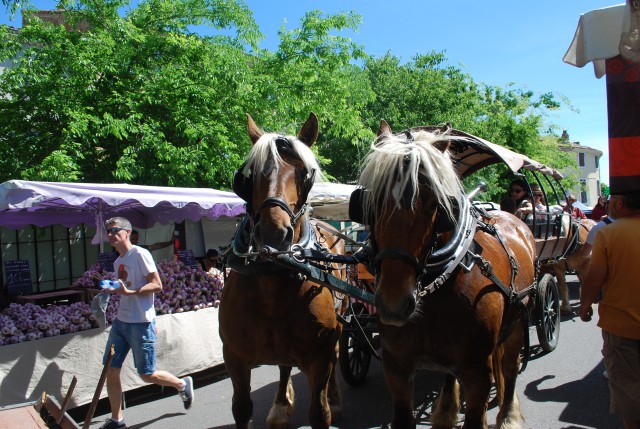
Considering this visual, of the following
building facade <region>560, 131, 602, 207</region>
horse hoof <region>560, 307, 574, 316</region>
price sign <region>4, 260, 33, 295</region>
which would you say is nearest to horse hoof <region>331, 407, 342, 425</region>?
price sign <region>4, 260, 33, 295</region>

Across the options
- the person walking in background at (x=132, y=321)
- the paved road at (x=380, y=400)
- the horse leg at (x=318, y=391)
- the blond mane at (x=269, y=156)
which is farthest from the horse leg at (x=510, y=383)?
the person walking in background at (x=132, y=321)

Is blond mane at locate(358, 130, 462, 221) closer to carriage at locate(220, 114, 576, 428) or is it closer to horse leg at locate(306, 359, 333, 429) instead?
carriage at locate(220, 114, 576, 428)

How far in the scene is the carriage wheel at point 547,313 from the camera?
5.64 metres

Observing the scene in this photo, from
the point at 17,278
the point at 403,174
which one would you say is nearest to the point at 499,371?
the point at 403,174

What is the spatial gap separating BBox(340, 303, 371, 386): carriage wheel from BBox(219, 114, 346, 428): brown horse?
180 centimetres

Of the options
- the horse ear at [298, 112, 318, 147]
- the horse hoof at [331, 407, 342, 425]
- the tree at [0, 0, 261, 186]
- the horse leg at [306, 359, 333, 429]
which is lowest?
the horse hoof at [331, 407, 342, 425]

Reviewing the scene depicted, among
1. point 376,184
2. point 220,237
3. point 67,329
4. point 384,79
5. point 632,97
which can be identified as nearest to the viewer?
point 376,184

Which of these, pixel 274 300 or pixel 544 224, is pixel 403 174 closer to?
pixel 274 300

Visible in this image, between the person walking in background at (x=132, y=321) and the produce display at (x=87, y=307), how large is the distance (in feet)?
2.41

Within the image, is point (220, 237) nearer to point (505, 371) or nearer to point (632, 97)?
point (505, 371)

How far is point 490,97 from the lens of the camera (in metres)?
24.4

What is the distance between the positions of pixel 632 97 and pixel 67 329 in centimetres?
499

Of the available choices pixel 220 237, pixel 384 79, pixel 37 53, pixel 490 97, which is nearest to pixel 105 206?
pixel 37 53

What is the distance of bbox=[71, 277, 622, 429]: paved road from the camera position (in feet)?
14.3
